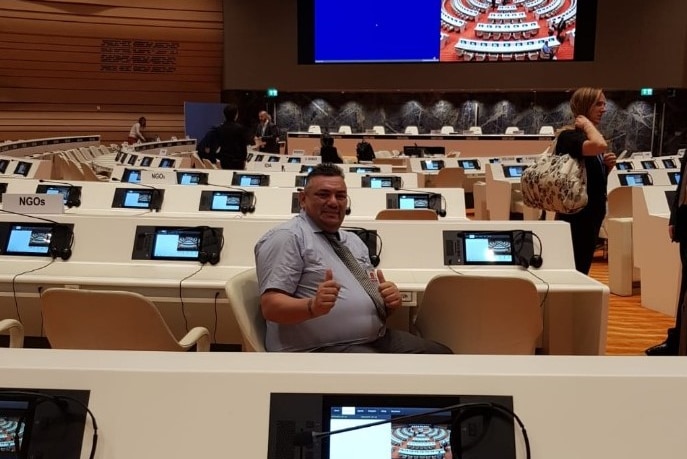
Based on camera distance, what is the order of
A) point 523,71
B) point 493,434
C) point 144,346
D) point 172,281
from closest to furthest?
point 493,434 → point 144,346 → point 172,281 → point 523,71

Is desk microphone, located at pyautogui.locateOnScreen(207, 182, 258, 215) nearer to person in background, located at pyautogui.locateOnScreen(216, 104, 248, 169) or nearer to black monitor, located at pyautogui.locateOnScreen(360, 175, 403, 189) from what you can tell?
black monitor, located at pyautogui.locateOnScreen(360, 175, 403, 189)

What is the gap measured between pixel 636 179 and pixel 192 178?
4836 millimetres

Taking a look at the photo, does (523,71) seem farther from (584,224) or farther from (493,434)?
(493,434)

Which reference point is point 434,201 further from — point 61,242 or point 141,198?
point 61,242

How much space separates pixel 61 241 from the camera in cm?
366

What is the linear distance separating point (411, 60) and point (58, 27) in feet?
30.1

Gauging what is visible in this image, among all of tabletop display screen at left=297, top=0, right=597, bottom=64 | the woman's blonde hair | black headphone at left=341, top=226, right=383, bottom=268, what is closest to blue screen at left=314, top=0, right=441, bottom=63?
tabletop display screen at left=297, top=0, right=597, bottom=64

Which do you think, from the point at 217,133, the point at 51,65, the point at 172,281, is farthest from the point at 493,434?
the point at 51,65

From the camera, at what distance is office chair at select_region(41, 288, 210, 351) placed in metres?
2.21

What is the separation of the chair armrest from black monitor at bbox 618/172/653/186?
5.84 m

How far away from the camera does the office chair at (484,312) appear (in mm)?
2566

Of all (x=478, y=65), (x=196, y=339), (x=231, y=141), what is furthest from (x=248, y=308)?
(x=478, y=65)

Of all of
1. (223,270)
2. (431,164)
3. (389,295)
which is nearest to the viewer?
(389,295)

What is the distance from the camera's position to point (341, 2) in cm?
1788
